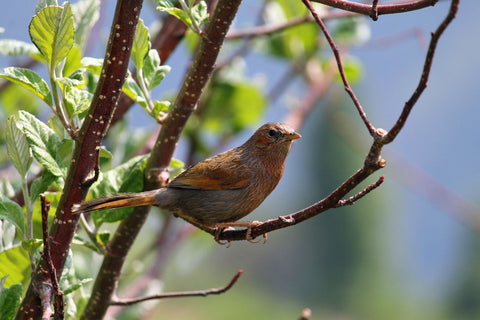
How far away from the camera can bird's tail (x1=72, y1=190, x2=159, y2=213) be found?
186cm

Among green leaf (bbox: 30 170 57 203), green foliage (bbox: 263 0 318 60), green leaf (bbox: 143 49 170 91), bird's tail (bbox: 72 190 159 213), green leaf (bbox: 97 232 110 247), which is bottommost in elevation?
green leaf (bbox: 97 232 110 247)

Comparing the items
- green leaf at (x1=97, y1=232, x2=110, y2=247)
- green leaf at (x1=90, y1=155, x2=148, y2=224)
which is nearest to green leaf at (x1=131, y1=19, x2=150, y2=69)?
green leaf at (x1=90, y1=155, x2=148, y2=224)

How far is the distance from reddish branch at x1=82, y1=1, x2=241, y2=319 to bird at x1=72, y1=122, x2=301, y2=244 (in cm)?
10

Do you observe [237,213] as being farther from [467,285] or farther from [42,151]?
[467,285]

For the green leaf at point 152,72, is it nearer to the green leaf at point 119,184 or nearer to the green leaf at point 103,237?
the green leaf at point 119,184

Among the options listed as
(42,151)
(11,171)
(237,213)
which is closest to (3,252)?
(42,151)

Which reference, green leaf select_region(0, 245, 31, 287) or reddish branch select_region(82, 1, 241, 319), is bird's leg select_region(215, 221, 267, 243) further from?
green leaf select_region(0, 245, 31, 287)

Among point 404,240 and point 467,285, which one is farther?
point 404,240

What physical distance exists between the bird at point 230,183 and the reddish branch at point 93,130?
1.68 feet

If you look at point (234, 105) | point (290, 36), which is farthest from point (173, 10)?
point (290, 36)

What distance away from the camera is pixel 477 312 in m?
29.1

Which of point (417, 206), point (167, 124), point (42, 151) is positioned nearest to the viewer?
point (42, 151)

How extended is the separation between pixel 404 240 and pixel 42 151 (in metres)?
47.0

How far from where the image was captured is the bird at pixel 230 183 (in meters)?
2.45
